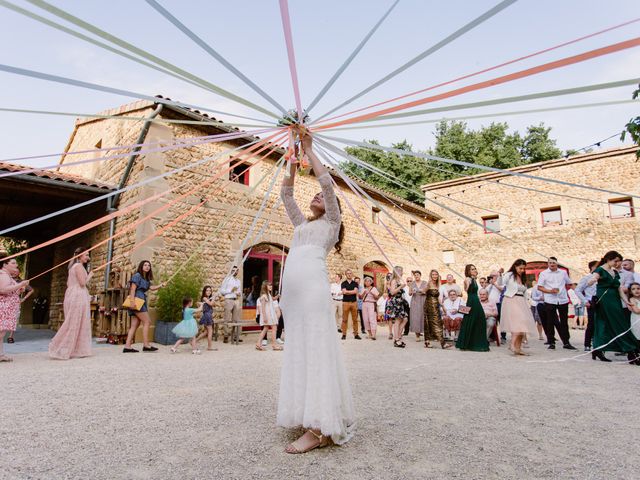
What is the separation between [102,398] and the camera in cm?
322

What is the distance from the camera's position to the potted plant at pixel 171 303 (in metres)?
7.34

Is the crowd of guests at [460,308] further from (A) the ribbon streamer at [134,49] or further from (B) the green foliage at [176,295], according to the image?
(A) the ribbon streamer at [134,49]

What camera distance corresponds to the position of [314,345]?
2.13 metres

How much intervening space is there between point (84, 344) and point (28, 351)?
1.49 m

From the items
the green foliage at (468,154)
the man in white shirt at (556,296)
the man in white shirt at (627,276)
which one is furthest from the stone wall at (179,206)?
the green foliage at (468,154)

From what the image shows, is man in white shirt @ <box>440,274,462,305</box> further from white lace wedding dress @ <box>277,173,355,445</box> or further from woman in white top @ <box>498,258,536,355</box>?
white lace wedding dress @ <box>277,173,355,445</box>

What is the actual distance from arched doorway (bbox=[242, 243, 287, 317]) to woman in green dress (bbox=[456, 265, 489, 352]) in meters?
5.00

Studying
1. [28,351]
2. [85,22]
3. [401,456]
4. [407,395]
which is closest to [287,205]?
[85,22]

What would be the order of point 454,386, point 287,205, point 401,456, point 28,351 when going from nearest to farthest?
point 401,456
point 287,205
point 454,386
point 28,351

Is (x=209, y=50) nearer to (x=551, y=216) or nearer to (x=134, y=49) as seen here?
(x=134, y=49)

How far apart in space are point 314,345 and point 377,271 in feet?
41.6

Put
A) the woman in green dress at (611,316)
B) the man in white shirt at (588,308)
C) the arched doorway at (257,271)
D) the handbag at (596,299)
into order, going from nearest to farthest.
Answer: the woman in green dress at (611,316), the handbag at (596,299), the man in white shirt at (588,308), the arched doorway at (257,271)

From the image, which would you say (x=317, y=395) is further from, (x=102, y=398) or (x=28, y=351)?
(x=28, y=351)

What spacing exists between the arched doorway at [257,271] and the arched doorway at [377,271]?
4.59 m
